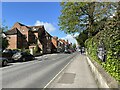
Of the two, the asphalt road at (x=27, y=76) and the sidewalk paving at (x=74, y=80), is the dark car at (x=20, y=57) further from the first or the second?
the sidewalk paving at (x=74, y=80)

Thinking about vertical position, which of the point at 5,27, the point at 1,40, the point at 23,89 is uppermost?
the point at 5,27

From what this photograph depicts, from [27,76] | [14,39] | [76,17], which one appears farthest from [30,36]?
[27,76]

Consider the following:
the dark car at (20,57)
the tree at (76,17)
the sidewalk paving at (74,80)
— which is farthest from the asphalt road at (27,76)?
the tree at (76,17)

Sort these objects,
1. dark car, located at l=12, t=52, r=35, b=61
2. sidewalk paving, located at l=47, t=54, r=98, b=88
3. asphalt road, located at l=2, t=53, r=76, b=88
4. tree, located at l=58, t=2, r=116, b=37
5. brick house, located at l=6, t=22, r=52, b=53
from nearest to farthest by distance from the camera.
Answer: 1. sidewalk paving, located at l=47, t=54, r=98, b=88
2. asphalt road, located at l=2, t=53, r=76, b=88
3. dark car, located at l=12, t=52, r=35, b=61
4. tree, located at l=58, t=2, r=116, b=37
5. brick house, located at l=6, t=22, r=52, b=53

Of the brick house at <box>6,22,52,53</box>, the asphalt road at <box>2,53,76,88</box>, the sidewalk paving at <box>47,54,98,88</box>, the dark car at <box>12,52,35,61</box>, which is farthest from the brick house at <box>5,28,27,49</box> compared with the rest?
the sidewalk paving at <box>47,54,98,88</box>

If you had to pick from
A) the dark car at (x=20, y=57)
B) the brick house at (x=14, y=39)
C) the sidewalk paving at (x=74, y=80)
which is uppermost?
the brick house at (x=14, y=39)

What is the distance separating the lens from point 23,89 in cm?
1068

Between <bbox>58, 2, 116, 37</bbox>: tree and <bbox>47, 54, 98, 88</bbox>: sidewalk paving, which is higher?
<bbox>58, 2, 116, 37</bbox>: tree

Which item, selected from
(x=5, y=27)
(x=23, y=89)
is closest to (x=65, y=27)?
(x=5, y=27)

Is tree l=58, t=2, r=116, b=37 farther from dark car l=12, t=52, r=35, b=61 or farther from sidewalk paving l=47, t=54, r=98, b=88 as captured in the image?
sidewalk paving l=47, t=54, r=98, b=88

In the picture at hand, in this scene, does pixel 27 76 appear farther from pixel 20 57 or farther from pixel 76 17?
pixel 76 17

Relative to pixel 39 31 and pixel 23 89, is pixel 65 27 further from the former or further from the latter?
pixel 39 31

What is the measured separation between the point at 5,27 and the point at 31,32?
95.6ft

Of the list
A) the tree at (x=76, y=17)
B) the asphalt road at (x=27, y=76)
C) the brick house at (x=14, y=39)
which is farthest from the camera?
the brick house at (x=14, y=39)
